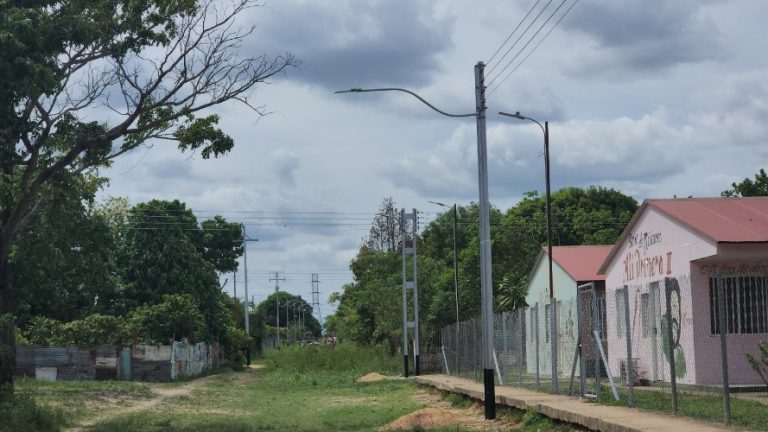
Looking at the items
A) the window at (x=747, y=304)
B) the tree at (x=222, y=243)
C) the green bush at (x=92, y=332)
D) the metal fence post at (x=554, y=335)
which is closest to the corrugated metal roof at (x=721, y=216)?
the window at (x=747, y=304)

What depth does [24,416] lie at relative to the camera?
2052 cm

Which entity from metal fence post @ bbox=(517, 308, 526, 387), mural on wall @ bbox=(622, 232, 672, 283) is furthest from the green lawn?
mural on wall @ bbox=(622, 232, 672, 283)

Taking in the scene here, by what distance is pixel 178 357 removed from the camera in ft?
174

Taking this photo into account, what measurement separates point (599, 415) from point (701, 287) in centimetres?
886

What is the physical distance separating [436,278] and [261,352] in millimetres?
48744

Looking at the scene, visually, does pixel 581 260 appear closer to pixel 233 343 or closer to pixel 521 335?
pixel 521 335

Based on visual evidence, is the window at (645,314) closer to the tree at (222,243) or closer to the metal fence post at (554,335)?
the metal fence post at (554,335)

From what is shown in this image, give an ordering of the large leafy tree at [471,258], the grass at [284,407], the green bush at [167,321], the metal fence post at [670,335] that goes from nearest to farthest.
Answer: the metal fence post at [670,335], the grass at [284,407], the green bush at [167,321], the large leafy tree at [471,258]

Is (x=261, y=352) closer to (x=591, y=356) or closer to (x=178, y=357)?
(x=178, y=357)

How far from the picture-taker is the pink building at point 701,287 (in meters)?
22.5

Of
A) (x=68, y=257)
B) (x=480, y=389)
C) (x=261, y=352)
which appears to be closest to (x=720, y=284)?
(x=480, y=389)

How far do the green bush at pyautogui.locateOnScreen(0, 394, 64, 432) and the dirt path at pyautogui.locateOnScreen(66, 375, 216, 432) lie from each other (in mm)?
693

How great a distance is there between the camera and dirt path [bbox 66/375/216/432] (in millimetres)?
24641

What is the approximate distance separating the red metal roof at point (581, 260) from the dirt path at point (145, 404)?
48.2 feet
